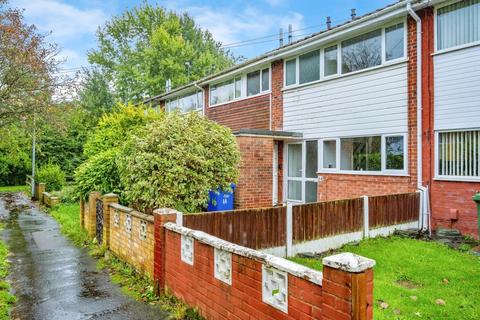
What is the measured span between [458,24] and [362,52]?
2533 mm

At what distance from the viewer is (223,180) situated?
7.91m

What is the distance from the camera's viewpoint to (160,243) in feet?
18.0

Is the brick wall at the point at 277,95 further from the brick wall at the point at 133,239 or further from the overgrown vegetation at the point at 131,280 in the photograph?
the overgrown vegetation at the point at 131,280

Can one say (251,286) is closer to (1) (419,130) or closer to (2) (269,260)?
(2) (269,260)

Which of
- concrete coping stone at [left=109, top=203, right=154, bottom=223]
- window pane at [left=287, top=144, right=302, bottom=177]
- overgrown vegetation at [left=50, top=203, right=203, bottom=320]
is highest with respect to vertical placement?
window pane at [left=287, top=144, right=302, bottom=177]

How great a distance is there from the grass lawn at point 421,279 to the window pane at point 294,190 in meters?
4.56

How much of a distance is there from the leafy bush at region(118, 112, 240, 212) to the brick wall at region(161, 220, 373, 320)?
196cm

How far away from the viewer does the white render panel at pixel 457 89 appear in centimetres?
795

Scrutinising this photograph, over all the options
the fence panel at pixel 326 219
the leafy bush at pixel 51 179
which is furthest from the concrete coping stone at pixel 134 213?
the leafy bush at pixel 51 179

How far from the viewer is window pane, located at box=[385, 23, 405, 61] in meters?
9.34

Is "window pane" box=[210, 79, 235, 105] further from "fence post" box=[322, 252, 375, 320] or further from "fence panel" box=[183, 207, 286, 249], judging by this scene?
"fence post" box=[322, 252, 375, 320]

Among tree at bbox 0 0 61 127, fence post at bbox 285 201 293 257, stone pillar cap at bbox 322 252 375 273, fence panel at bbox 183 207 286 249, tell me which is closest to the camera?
stone pillar cap at bbox 322 252 375 273

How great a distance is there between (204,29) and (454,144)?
39789mm

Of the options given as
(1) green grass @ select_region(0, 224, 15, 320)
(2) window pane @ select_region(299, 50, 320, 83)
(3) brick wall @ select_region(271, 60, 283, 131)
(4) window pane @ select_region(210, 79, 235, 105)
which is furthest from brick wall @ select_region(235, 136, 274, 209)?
(1) green grass @ select_region(0, 224, 15, 320)
